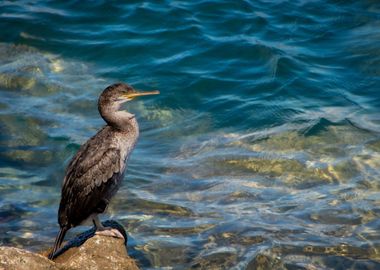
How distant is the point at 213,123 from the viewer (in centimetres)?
1213

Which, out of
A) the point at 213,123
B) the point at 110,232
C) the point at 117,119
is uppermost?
the point at 117,119

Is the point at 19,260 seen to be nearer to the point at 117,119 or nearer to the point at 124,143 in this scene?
the point at 124,143

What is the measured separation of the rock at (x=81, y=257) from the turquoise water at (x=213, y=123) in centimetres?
121

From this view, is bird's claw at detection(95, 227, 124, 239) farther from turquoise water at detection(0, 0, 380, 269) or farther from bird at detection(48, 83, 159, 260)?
turquoise water at detection(0, 0, 380, 269)

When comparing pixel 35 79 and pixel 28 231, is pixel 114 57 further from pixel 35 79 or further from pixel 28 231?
pixel 28 231

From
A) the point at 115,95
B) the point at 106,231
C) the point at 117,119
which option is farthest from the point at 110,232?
the point at 115,95

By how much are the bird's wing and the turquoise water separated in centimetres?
115

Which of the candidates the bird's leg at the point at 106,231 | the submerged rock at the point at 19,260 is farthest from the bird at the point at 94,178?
the submerged rock at the point at 19,260

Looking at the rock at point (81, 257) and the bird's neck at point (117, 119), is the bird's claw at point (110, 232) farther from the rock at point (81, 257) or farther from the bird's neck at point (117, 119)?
the bird's neck at point (117, 119)

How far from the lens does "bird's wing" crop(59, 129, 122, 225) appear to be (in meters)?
7.55

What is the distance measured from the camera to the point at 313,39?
14.6 meters

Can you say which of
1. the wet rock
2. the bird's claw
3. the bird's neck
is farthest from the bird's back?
the wet rock

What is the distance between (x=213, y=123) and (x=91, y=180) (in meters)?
4.79

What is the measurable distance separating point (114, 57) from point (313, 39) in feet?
12.9
